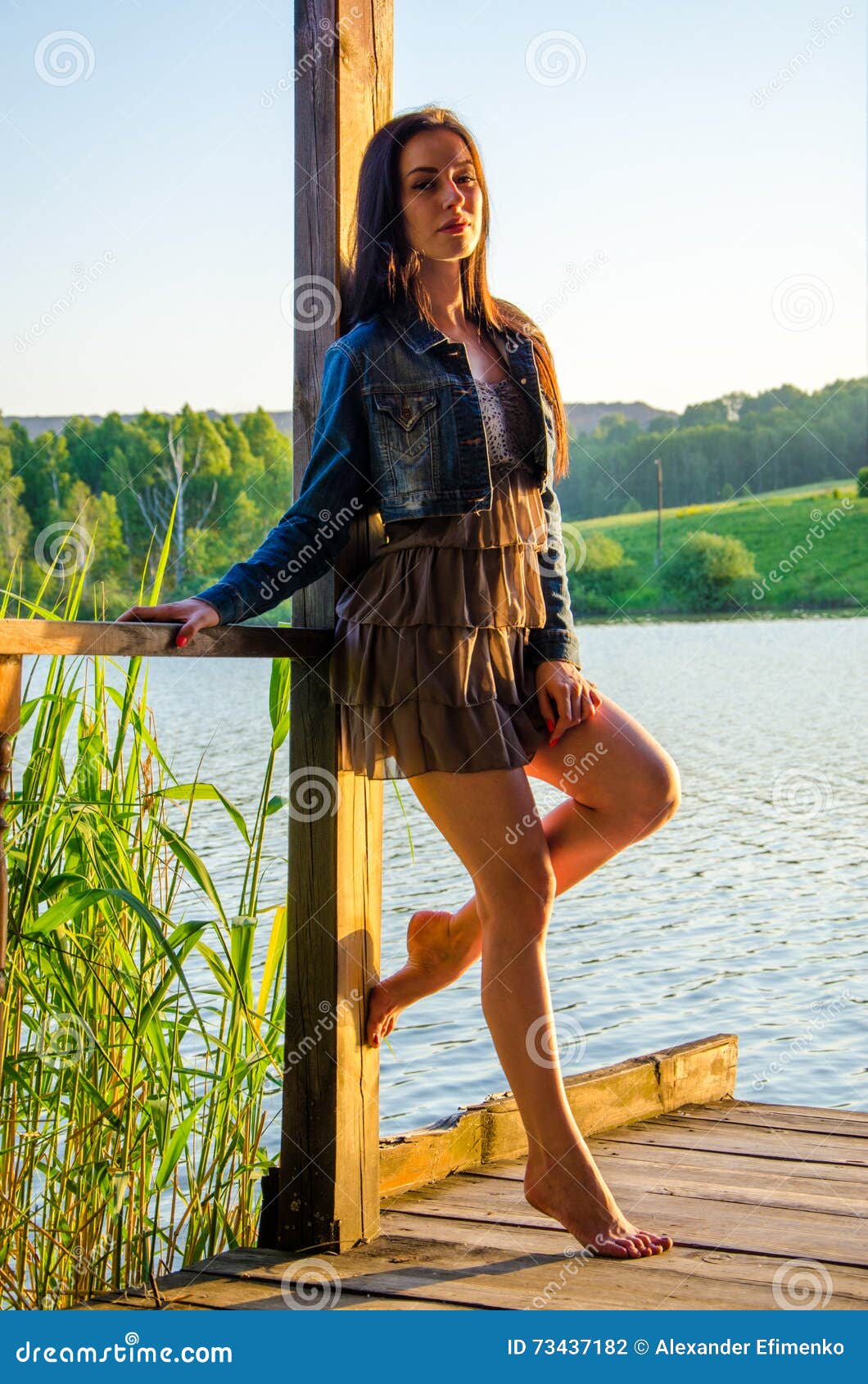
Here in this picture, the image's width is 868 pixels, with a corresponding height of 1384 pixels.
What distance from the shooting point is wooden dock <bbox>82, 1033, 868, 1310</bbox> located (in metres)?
1.66

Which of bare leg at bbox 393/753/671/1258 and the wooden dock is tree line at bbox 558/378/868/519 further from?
bare leg at bbox 393/753/671/1258

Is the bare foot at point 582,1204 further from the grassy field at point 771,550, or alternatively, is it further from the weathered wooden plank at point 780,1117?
the grassy field at point 771,550

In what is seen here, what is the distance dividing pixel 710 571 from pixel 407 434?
33.1 m

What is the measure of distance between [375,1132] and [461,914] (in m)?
0.34

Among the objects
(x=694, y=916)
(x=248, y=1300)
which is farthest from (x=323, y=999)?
(x=694, y=916)

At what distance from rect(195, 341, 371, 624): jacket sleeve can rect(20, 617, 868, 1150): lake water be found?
1.87 feet

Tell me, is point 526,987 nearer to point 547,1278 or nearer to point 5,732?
point 547,1278

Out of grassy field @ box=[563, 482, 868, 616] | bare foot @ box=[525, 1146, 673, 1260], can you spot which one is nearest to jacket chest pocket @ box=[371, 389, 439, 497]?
bare foot @ box=[525, 1146, 673, 1260]

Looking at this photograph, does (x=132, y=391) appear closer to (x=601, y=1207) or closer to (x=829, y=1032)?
(x=829, y=1032)

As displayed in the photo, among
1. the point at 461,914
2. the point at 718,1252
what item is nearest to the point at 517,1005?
the point at 461,914

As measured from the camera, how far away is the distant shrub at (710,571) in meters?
32.8

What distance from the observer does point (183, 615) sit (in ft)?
5.37

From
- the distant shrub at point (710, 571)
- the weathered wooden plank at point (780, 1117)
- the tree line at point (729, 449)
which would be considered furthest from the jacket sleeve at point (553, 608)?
the distant shrub at point (710, 571)

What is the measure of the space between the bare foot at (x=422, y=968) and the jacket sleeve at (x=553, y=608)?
41cm
